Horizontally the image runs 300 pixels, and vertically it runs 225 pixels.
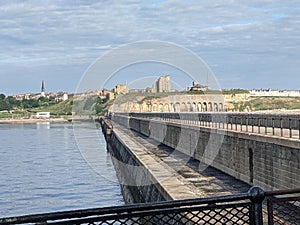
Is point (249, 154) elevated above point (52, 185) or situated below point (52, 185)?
above

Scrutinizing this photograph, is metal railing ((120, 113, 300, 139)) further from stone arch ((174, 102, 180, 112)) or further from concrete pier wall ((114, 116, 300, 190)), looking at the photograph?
stone arch ((174, 102, 180, 112))

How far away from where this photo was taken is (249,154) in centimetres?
1825

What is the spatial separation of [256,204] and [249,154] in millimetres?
13902

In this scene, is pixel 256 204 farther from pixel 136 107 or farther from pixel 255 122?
pixel 136 107

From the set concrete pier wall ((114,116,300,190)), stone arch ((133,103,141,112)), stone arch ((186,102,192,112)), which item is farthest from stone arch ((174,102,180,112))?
concrete pier wall ((114,116,300,190))

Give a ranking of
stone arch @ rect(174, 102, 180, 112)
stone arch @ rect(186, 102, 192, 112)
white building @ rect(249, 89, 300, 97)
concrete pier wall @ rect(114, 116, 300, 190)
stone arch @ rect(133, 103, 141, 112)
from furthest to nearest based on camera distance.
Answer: stone arch @ rect(133, 103, 141, 112), white building @ rect(249, 89, 300, 97), stone arch @ rect(174, 102, 180, 112), stone arch @ rect(186, 102, 192, 112), concrete pier wall @ rect(114, 116, 300, 190)

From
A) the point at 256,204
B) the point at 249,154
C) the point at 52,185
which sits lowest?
the point at 52,185

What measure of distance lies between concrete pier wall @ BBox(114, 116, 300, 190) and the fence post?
9068 mm

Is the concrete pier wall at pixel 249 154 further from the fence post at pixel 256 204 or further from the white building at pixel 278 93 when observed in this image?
the white building at pixel 278 93

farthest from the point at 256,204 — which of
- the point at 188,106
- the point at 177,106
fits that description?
the point at 177,106

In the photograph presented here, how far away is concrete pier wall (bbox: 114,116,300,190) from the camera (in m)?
14.1

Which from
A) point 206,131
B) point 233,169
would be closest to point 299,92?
point 206,131

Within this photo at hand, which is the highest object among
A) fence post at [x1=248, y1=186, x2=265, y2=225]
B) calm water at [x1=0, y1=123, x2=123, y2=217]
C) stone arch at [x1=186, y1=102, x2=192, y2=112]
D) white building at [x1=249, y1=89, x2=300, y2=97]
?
white building at [x1=249, y1=89, x2=300, y2=97]

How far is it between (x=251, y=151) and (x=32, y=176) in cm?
2438
